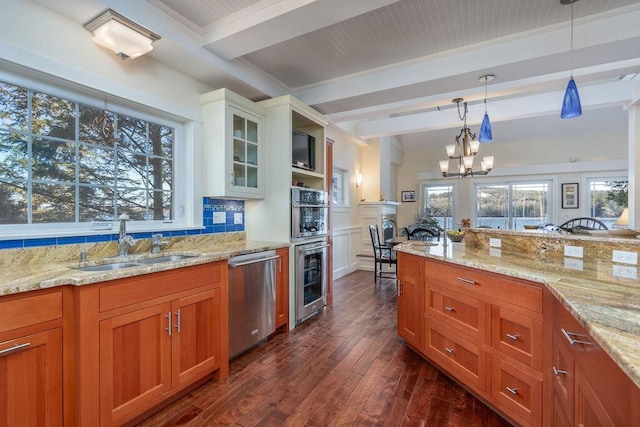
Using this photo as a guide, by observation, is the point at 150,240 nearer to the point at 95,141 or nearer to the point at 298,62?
the point at 95,141

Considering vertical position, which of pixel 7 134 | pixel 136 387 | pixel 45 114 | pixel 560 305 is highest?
pixel 45 114

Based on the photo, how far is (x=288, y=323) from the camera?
3074mm

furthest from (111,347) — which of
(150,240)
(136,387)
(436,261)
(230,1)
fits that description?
(230,1)

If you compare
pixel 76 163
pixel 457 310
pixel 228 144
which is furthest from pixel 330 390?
pixel 76 163

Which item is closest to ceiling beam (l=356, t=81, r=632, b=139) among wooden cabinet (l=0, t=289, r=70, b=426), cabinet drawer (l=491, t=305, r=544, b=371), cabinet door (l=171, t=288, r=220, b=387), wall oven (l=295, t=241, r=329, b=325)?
wall oven (l=295, t=241, r=329, b=325)

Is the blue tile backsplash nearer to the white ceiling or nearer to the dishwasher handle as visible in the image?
the dishwasher handle

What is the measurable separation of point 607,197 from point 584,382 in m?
7.50

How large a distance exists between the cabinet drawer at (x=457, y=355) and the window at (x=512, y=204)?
6.06m

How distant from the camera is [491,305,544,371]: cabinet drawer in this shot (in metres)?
1.54

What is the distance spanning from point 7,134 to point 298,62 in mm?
2324

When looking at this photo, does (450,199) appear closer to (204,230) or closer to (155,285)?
(204,230)

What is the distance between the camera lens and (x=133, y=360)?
1.67 meters

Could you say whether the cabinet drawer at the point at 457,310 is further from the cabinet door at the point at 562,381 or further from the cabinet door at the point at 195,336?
the cabinet door at the point at 195,336

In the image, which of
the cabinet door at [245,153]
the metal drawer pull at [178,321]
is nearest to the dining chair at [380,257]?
the cabinet door at [245,153]
